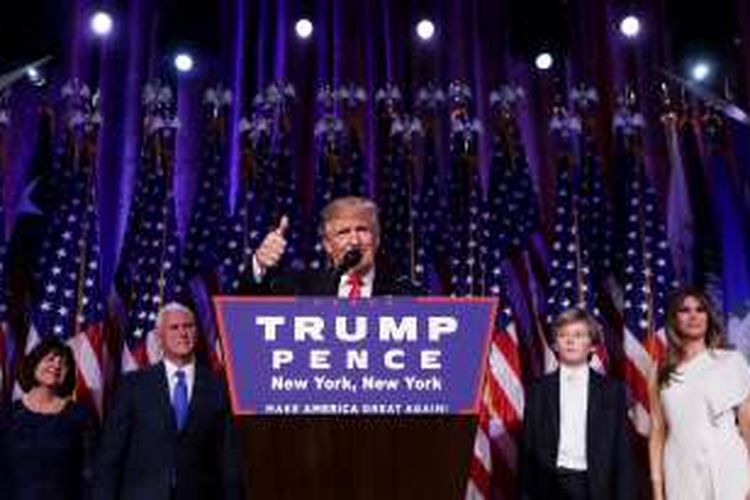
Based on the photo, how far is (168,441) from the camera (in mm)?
3840

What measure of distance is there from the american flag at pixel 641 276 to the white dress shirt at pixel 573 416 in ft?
3.01

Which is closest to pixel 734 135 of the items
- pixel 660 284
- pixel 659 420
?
pixel 660 284

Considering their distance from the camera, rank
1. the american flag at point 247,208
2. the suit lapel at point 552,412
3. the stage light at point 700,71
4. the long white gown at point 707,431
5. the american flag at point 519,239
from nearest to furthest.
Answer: the long white gown at point 707,431 → the suit lapel at point 552,412 → the american flag at point 519,239 → the american flag at point 247,208 → the stage light at point 700,71

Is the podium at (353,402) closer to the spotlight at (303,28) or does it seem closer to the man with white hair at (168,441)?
the man with white hair at (168,441)

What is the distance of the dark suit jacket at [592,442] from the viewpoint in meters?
4.14

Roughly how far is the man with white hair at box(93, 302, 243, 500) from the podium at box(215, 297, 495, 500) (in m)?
1.91

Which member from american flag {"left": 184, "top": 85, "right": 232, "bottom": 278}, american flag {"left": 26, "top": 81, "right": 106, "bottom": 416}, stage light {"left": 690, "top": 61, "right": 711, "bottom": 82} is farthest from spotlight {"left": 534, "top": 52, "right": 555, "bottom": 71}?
american flag {"left": 26, "top": 81, "right": 106, "bottom": 416}

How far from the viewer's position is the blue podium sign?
76.4 inches

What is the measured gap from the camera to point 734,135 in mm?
5965

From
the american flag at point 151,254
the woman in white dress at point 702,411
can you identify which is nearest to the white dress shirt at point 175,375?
the american flag at point 151,254

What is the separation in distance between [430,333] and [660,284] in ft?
12.0

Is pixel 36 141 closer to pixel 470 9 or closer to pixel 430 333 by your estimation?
pixel 470 9

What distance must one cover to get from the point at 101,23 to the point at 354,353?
4.69 m

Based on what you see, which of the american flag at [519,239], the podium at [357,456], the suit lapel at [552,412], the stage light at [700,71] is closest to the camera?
the podium at [357,456]
